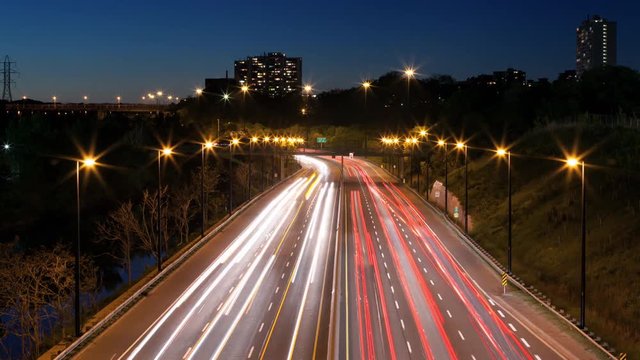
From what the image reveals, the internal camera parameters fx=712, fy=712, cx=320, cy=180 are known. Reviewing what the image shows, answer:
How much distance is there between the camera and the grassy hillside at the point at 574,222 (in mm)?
31344

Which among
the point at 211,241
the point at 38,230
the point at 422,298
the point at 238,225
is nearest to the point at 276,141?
the point at 38,230

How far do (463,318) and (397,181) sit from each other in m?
67.8

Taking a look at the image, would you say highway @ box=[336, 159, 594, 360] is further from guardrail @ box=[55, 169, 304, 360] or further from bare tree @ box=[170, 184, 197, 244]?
bare tree @ box=[170, 184, 197, 244]

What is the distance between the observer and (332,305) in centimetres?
2933

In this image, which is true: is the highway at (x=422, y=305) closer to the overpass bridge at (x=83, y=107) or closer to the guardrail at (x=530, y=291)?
the guardrail at (x=530, y=291)

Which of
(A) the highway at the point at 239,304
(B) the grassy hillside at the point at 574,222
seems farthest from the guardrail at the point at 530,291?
(A) the highway at the point at 239,304

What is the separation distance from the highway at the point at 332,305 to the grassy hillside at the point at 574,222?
3.06 metres

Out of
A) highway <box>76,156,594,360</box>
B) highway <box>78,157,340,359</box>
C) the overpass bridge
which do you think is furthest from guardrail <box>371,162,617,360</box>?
the overpass bridge

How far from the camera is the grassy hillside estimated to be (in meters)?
31.3

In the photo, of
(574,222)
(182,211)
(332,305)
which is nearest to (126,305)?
(332,305)

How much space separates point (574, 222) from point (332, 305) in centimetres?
2253

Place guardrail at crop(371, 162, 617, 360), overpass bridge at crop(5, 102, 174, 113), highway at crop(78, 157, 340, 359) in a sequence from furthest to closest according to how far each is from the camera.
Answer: overpass bridge at crop(5, 102, 174, 113)
guardrail at crop(371, 162, 617, 360)
highway at crop(78, 157, 340, 359)

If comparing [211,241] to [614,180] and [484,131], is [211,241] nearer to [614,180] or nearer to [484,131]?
[614,180]

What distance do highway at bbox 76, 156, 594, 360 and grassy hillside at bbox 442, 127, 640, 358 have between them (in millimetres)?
3056
